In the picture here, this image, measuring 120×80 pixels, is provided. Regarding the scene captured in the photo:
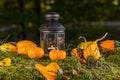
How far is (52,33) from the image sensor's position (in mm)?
4648

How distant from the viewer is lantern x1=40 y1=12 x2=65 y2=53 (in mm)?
4645

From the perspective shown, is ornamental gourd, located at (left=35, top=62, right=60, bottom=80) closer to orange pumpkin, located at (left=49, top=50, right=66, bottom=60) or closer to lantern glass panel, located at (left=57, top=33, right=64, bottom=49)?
orange pumpkin, located at (left=49, top=50, right=66, bottom=60)

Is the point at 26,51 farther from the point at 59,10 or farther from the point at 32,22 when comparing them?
the point at 32,22

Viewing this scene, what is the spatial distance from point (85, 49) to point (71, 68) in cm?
37

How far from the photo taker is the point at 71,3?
11.8m

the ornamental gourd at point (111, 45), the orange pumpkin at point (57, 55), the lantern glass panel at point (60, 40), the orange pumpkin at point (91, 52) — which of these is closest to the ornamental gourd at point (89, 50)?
the orange pumpkin at point (91, 52)

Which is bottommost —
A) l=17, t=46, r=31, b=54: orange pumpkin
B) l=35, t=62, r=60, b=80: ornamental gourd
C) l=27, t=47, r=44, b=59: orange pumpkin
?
l=17, t=46, r=31, b=54: orange pumpkin

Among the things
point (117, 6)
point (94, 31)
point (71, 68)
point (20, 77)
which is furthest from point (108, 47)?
point (117, 6)

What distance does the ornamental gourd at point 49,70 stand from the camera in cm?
388

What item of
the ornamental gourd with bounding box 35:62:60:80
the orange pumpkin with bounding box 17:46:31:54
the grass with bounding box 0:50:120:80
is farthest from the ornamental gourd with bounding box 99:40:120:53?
the ornamental gourd with bounding box 35:62:60:80

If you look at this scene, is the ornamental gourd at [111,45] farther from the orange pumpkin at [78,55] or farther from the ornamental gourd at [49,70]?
the ornamental gourd at [49,70]

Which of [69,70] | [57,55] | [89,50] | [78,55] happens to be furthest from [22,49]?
[69,70]

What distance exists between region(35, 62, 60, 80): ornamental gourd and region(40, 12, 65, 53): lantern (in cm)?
73

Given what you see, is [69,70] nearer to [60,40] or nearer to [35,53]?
[35,53]
